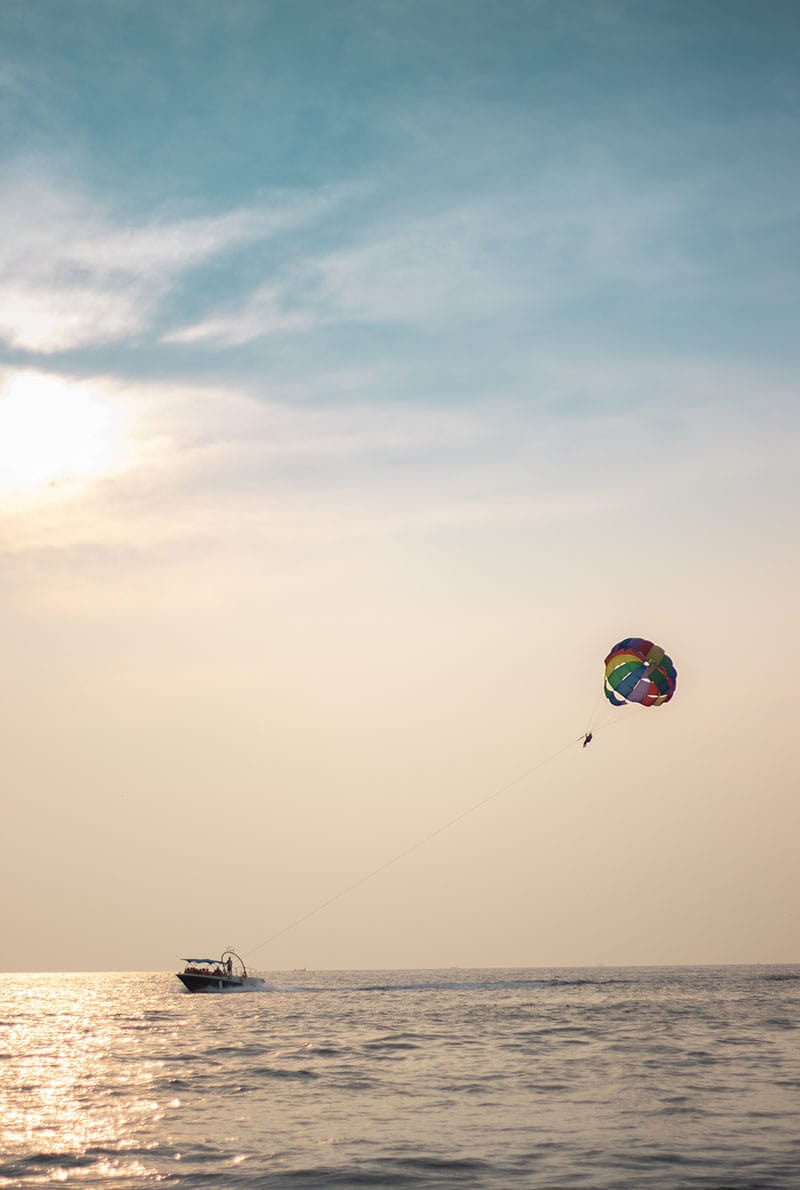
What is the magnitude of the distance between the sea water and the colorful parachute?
39.0 feet

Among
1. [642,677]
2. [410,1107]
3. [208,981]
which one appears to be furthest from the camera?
[208,981]

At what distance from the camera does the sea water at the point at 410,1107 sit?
1652cm

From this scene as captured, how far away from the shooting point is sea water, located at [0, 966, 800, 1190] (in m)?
16.5

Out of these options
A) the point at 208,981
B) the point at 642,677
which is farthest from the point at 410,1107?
the point at 208,981

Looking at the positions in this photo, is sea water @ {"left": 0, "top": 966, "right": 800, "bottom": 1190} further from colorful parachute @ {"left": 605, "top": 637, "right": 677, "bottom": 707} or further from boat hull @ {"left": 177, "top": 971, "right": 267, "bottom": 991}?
boat hull @ {"left": 177, "top": 971, "right": 267, "bottom": 991}

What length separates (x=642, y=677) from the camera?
130 ft

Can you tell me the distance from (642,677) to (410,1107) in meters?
20.9

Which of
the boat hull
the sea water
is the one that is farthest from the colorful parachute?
the boat hull

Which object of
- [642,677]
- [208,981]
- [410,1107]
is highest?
[642,677]

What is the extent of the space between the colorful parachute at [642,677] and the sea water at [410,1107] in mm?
11898

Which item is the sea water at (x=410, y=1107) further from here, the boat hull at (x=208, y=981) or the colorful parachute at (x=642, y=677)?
the boat hull at (x=208, y=981)

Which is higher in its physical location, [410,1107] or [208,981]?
[410,1107]

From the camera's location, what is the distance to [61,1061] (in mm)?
33281

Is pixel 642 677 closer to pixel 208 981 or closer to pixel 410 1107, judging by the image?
pixel 410 1107
